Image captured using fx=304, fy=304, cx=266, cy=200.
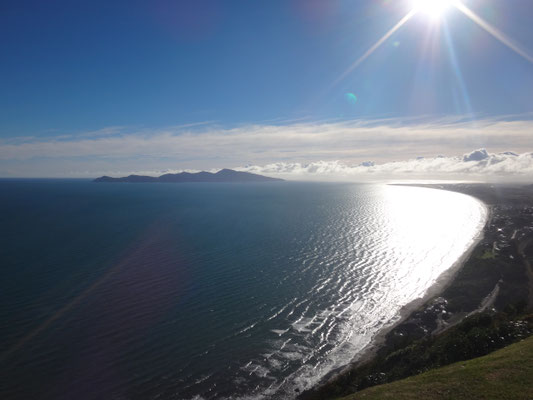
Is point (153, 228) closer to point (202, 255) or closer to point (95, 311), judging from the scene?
point (202, 255)

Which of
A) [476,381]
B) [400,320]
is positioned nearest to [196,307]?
[400,320]

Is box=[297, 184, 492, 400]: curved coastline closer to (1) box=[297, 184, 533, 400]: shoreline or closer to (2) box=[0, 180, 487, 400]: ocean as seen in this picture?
(1) box=[297, 184, 533, 400]: shoreline

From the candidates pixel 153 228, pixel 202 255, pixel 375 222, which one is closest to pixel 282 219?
pixel 375 222

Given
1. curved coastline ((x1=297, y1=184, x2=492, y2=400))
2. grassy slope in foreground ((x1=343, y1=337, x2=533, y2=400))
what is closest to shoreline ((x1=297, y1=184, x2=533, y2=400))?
curved coastline ((x1=297, y1=184, x2=492, y2=400))

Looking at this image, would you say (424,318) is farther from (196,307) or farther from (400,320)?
(196,307)

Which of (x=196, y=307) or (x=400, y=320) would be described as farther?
(x=196, y=307)

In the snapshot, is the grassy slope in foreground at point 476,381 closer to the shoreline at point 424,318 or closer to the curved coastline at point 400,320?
the curved coastline at point 400,320
